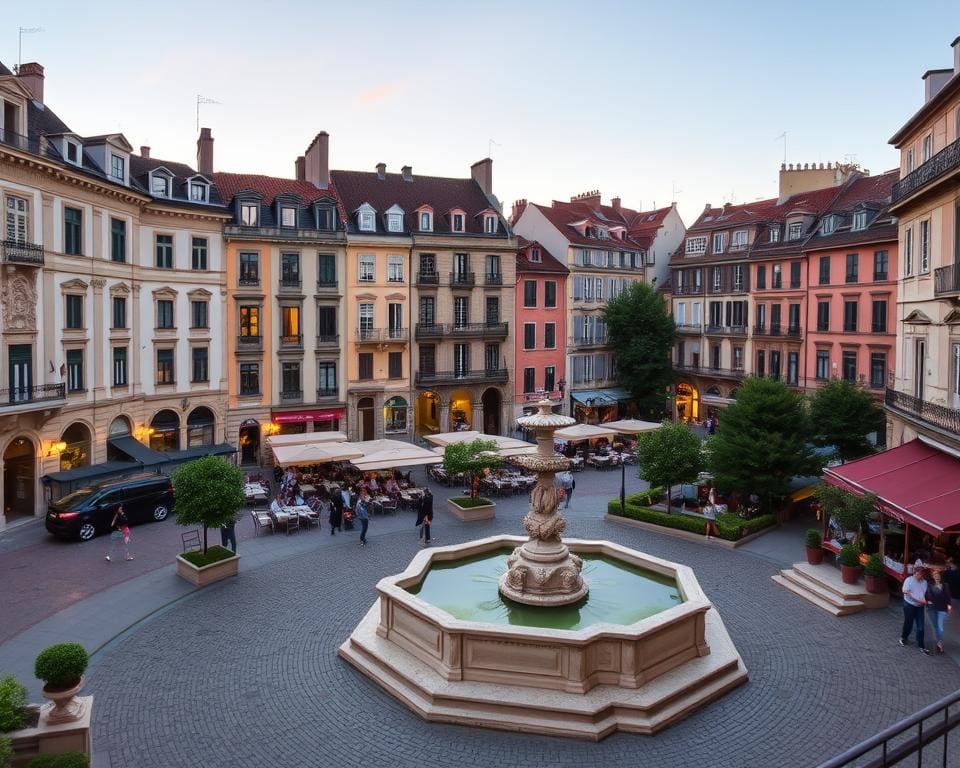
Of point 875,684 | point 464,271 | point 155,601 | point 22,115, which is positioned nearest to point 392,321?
point 464,271

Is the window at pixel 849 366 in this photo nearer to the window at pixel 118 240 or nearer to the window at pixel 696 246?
the window at pixel 696 246

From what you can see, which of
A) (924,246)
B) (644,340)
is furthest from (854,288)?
(924,246)

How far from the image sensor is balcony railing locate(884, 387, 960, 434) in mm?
20328

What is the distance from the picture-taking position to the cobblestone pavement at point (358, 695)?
39.7 ft

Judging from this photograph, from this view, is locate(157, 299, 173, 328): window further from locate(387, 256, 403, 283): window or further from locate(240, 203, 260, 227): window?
locate(387, 256, 403, 283): window

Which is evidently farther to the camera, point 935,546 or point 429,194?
point 429,194

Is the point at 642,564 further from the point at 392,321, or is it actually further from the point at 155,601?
the point at 392,321

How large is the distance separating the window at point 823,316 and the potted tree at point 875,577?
29.6 m

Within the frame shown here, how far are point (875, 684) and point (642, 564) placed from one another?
18.8 ft

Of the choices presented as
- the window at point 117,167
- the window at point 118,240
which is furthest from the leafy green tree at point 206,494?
the window at point 117,167

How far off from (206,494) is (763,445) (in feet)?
61.9

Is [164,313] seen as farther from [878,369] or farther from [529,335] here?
[878,369]

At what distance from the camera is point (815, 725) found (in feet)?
42.3

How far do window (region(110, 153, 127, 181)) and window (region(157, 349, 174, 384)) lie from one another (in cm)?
844
